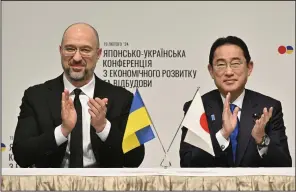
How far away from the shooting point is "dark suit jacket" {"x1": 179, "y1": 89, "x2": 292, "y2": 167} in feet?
16.4

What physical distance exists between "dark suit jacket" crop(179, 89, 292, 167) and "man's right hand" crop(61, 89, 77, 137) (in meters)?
1.09

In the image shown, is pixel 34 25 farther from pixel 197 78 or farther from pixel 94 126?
pixel 197 78

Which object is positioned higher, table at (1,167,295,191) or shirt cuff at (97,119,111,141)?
shirt cuff at (97,119,111,141)

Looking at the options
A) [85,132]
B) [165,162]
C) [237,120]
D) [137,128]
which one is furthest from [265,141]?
[85,132]

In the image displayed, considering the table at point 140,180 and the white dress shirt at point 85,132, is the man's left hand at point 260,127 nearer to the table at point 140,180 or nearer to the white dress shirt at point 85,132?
the table at point 140,180

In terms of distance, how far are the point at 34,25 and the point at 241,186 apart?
257 cm

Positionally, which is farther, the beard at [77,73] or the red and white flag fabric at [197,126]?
the beard at [77,73]

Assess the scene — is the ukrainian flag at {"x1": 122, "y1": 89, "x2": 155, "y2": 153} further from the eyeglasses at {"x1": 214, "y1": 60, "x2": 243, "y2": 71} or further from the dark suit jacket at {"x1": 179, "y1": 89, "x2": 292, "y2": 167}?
the eyeglasses at {"x1": 214, "y1": 60, "x2": 243, "y2": 71}

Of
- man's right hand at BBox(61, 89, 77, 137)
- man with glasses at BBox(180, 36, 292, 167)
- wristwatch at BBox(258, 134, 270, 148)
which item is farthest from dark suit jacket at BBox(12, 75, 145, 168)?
wristwatch at BBox(258, 134, 270, 148)

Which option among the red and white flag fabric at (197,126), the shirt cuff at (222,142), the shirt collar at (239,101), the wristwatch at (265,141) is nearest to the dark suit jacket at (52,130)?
the red and white flag fabric at (197,126)

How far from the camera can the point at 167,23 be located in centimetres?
518

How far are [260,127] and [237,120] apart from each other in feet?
0.82

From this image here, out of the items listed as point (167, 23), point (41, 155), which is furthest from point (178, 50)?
point (41, 155)

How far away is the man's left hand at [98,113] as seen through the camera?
16.0ft
